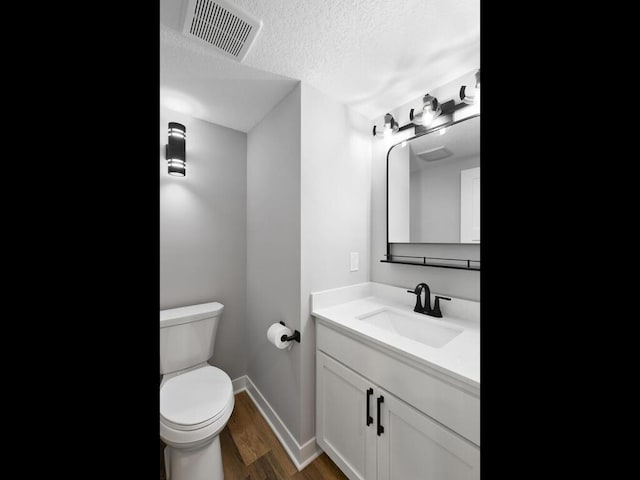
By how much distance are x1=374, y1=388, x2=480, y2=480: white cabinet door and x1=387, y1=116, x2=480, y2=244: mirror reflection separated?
0.87 meters

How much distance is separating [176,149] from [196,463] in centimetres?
177

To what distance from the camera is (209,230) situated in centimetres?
188

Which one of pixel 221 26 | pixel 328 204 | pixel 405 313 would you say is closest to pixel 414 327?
pixel 405 313

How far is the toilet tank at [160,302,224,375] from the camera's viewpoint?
5.02ft

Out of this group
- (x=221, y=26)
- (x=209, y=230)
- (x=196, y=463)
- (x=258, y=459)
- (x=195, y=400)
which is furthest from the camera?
(x=209, y=230)

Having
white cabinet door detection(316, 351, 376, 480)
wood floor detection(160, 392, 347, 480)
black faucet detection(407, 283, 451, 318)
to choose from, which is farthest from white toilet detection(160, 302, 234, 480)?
black faucet detection(407, 283, 451, 318)

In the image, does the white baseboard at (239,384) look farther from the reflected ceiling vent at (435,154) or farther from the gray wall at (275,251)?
the reflected ceiling vent at (435,154)

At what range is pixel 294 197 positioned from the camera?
1.42m

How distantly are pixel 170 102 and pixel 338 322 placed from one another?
173cm

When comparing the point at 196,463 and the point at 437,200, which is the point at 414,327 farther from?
the point at 196,463

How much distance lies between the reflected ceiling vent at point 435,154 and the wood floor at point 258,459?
1.80 metres

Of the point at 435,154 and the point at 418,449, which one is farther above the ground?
the point at 435,154

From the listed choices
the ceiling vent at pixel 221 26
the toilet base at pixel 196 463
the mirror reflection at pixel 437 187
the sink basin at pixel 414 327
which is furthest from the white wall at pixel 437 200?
the toilet base at pixel 196 463

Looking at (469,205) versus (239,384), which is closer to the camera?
(469,205)
